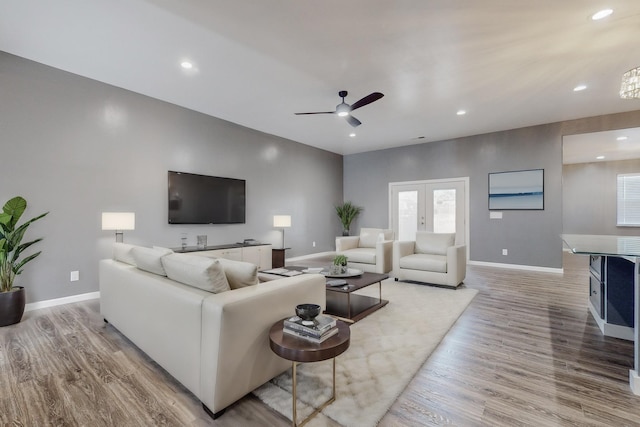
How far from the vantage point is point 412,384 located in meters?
1.92

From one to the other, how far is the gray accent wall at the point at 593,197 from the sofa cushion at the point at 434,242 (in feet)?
21.5

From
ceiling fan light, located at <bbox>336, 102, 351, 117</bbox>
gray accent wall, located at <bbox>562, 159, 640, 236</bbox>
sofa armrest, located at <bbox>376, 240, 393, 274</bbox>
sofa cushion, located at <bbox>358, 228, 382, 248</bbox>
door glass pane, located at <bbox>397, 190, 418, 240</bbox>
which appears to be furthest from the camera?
gray accent wall, located at <bbox>562, 159, 640, 236</bbox>

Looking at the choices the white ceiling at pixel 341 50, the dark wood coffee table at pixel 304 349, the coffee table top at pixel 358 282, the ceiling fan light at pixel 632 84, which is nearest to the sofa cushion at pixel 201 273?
the dark wood coffee table at pixel 304 349

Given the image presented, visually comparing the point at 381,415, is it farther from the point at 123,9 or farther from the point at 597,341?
the point at 123,9

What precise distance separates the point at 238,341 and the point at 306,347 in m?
0.41

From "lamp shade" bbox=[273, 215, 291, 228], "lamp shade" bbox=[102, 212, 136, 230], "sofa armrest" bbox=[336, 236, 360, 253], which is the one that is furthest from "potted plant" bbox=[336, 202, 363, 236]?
"lamp shade" bbox=[102, 212, 136, 230]

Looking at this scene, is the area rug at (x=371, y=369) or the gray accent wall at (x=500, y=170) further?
the gray accent wall at (x=500, y=170)

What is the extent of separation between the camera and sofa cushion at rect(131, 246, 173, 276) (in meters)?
2.20

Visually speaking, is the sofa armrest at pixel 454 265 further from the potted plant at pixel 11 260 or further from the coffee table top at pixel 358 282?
the potted plant at pixel 11 260

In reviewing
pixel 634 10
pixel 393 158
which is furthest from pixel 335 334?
pixel 393 158

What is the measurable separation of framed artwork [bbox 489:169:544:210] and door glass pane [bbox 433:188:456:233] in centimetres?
79

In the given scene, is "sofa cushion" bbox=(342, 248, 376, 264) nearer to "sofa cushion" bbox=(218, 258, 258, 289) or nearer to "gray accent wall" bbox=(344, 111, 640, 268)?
"gray accent wall" bbox=(344, 111, 640, 268)

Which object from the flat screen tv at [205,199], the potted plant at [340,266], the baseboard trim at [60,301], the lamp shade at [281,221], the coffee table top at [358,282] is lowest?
the baseboard trim at [60,301]

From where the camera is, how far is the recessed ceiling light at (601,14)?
7.91 ft
